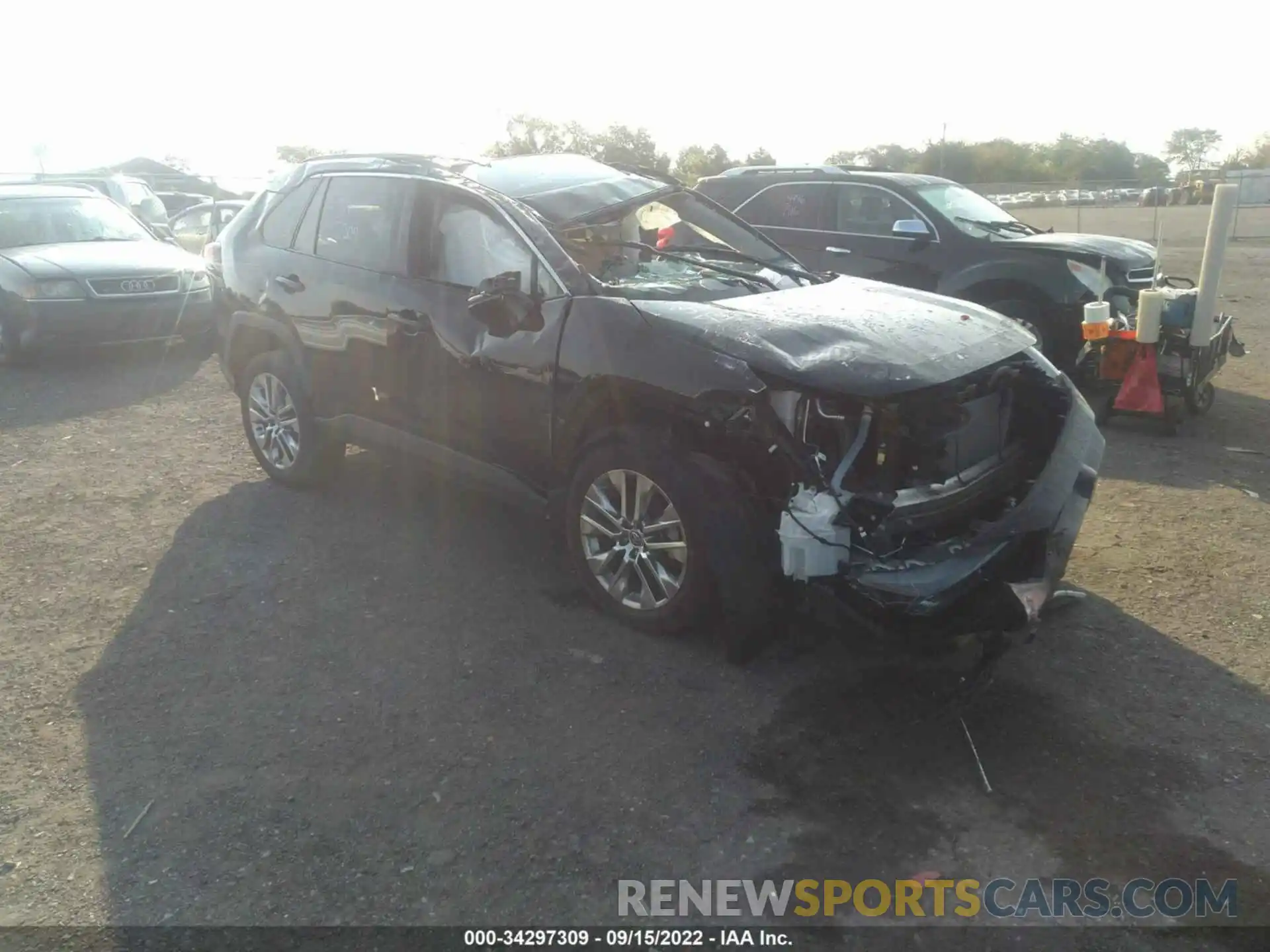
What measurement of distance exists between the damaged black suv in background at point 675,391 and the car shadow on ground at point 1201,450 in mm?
2313

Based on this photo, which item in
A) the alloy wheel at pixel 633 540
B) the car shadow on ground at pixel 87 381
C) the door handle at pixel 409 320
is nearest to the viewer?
the alloy wheel at pixel 633 540

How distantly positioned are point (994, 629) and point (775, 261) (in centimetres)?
269

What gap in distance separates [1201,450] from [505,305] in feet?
16.8

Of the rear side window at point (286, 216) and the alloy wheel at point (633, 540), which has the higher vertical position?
the rear side window at point (286, 216)

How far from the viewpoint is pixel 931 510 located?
3.85m

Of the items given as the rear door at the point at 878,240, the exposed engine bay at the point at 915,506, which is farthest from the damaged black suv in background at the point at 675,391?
the rear door at the point at 878,240

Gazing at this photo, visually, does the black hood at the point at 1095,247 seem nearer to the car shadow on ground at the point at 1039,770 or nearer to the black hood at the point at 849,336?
the black hood at the point at 849,336

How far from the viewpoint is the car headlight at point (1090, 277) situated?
27.0 feet

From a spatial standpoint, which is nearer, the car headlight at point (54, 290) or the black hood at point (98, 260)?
the car headlight at point (54, 290)

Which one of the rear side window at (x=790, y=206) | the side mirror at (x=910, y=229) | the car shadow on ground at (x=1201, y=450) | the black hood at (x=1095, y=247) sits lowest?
the car shadow on ground at (x=1201, y=450)

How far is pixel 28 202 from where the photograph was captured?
35.6ft

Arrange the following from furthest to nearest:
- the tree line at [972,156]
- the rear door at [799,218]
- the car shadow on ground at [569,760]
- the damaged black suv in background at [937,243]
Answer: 1. the tree line at [972,156]
2. the rear door at [799,218]
3. the damaged black suv in background at [937,243]
4. the car shadow on ground at [569,760]

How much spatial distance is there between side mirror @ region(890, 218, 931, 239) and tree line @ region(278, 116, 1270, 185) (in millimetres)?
20131

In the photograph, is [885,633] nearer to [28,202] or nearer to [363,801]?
[363,801]
